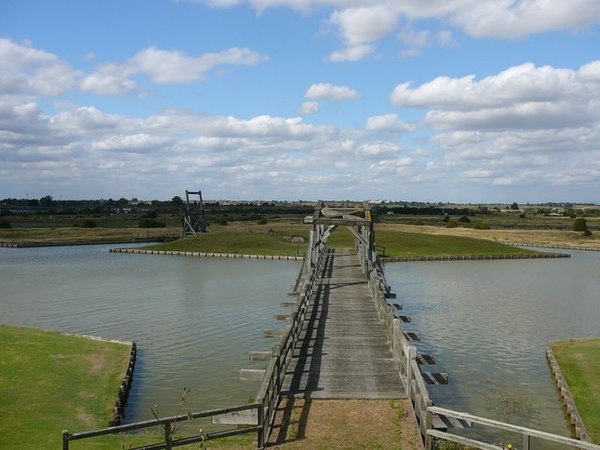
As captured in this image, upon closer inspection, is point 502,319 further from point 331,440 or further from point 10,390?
point 10,390

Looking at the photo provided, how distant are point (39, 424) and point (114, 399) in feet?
9.13

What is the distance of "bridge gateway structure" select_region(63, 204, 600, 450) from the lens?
9969mm

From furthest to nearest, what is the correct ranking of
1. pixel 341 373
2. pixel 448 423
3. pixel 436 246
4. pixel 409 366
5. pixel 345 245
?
pixel 345 245 → pixel 436 246 → pixel 341 373 → pixel 409 366 → pixel 448 423

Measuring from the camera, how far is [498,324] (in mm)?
30500

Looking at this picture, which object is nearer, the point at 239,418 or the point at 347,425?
the point at 239,418

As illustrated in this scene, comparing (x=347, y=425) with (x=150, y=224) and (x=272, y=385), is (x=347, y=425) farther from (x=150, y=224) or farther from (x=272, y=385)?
(x=150, y=224)

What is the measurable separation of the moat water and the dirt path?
5.58 m

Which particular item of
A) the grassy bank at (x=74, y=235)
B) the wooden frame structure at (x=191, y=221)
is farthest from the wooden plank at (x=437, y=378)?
the grassy bank at (x=74, y=235)

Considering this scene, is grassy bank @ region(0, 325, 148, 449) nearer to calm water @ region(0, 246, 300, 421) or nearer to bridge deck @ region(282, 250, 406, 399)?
calm water @ region(0, 246, 300, 421)

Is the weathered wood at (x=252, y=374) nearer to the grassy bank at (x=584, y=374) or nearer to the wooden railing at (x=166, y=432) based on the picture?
the wooden railing at (x=166, y=432)

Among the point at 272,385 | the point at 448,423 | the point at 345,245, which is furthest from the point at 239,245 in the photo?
the point at 448,423

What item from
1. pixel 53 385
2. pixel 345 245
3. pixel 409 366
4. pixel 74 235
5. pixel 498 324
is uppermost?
pixel 74 235

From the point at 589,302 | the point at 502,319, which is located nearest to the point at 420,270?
the point at 589,302

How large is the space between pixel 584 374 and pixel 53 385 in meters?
18.3
